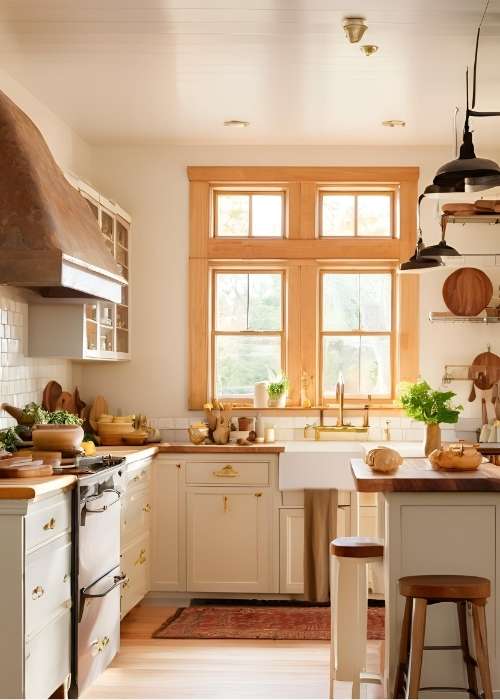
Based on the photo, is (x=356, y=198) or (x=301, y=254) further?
(x=356, y=198)

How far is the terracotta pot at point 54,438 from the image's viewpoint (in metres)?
4.84

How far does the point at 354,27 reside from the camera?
456 cm

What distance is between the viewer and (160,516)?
→ 6.48 metres

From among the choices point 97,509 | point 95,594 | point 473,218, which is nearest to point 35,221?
point 97,509

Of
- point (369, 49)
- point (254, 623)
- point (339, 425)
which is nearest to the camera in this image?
point (369, 49)

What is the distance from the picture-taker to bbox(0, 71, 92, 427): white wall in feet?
17.5

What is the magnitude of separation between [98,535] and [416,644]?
1.80 meters

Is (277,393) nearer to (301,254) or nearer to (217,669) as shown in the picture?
(301,254)

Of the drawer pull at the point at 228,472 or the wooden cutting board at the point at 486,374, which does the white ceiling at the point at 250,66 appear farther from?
the drawer pull at the point at 228,472

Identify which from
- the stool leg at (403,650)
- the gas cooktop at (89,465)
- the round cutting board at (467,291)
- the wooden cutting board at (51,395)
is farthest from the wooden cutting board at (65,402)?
the stool leg at (403,650)

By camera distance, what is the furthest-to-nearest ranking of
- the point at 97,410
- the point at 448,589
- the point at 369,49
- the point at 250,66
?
the point at 97,410 < the point at 250,66 < the point at 369,49 < the point at 448,589

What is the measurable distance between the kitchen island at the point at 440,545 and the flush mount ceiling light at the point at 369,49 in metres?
2.18

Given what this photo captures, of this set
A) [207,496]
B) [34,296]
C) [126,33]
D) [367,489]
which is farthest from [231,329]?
[367,489]

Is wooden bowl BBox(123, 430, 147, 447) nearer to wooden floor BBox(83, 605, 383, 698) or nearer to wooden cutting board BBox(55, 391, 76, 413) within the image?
wooden cutting board BBox(55, 391, 76, 413)
